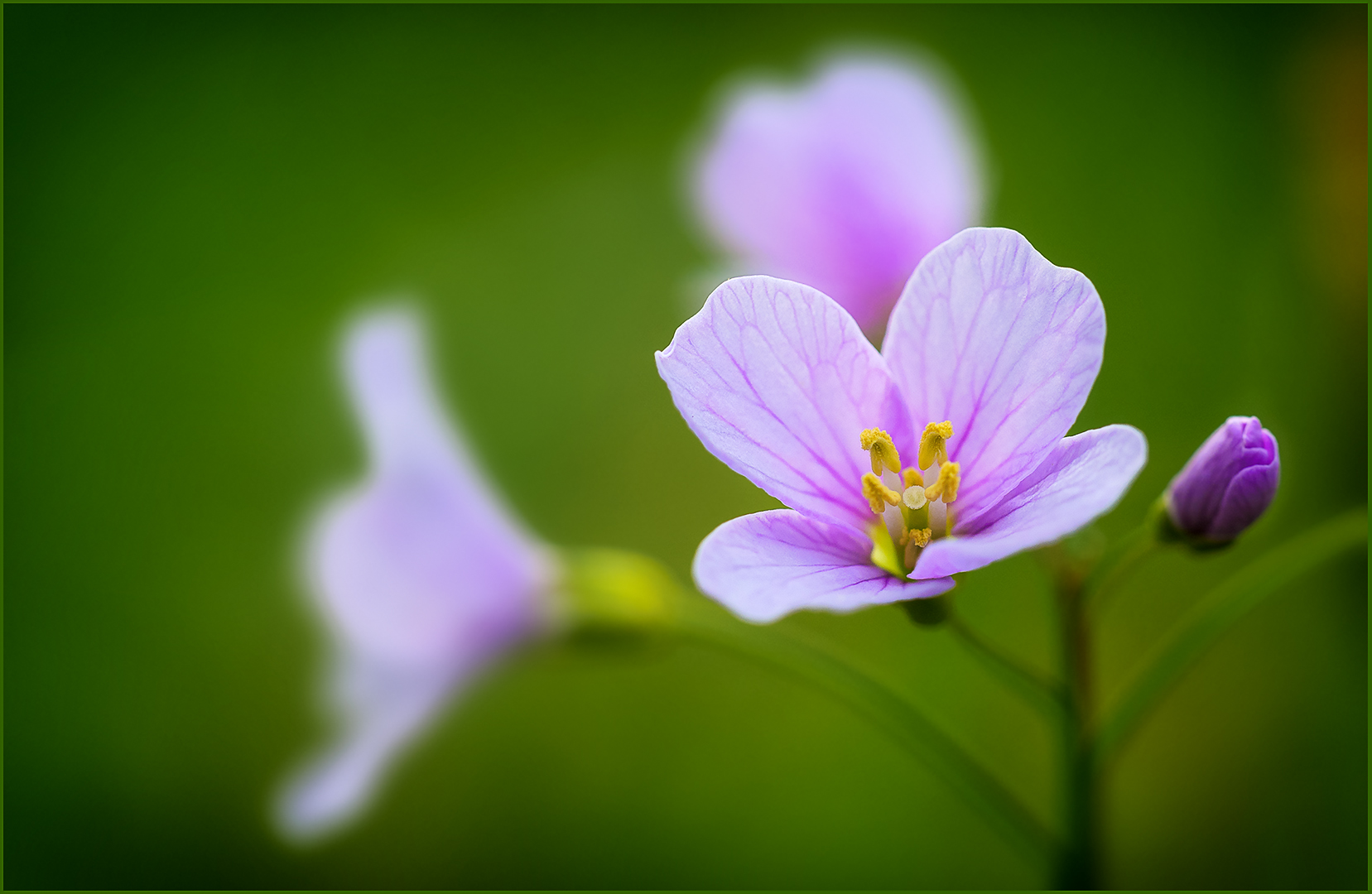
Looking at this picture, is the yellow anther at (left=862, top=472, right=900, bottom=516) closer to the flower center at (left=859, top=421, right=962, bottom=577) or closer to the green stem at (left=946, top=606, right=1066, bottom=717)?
the flower center at (left=859, top=421, right=962, bottom=577)

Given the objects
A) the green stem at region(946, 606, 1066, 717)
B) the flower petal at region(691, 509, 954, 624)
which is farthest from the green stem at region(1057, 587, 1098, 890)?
the flower petal at region(691, 509, 954, 624)

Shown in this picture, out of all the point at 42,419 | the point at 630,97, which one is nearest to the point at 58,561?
the point at 42,419

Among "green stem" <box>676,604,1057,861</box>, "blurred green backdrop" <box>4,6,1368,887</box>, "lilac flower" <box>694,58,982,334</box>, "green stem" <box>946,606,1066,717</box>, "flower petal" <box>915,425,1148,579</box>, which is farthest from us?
"blurred green backdrop" <box>4,6,1368,887</box>

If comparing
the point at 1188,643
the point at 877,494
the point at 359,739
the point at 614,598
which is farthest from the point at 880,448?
the point at 359,739

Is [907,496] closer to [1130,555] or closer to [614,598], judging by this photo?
[1130,555]

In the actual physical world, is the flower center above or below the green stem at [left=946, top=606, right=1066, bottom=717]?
above
